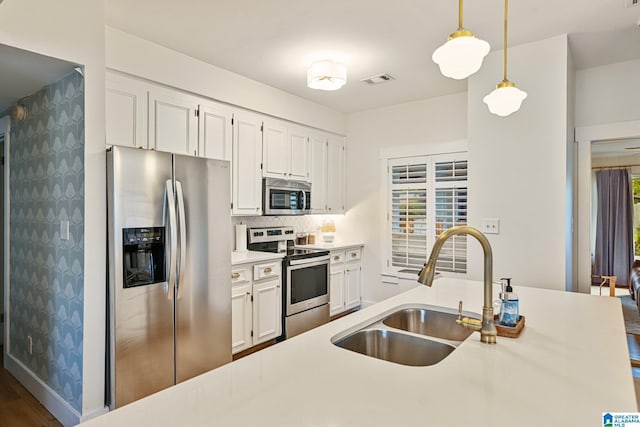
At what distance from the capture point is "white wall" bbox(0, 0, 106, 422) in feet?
7.09

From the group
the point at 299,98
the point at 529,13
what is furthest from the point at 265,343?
the point at 529,13

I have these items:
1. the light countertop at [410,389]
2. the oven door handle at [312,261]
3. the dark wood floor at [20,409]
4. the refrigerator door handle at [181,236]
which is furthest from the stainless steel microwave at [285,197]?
the light countertop at [410,389]

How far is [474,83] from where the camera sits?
10.4ft

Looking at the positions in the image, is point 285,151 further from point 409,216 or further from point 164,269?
point 164,269

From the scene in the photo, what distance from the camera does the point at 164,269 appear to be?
2.48 metres

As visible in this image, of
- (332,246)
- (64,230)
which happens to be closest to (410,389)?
(64,230)

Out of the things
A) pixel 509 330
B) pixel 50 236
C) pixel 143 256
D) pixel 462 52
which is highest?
pixel 462 52

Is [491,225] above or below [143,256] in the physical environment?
above

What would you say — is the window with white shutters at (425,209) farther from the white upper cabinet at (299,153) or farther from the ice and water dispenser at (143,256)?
the ice and water dispenser at (143,256)

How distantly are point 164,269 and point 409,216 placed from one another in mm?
2932

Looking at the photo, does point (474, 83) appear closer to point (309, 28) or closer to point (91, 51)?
point (309, 28)

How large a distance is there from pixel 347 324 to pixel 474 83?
2.52 m

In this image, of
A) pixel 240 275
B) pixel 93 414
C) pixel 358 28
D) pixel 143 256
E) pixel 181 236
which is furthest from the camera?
pixel 240 275

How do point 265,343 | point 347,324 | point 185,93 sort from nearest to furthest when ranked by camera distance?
point 347,324, point 185,93, point 265,343
